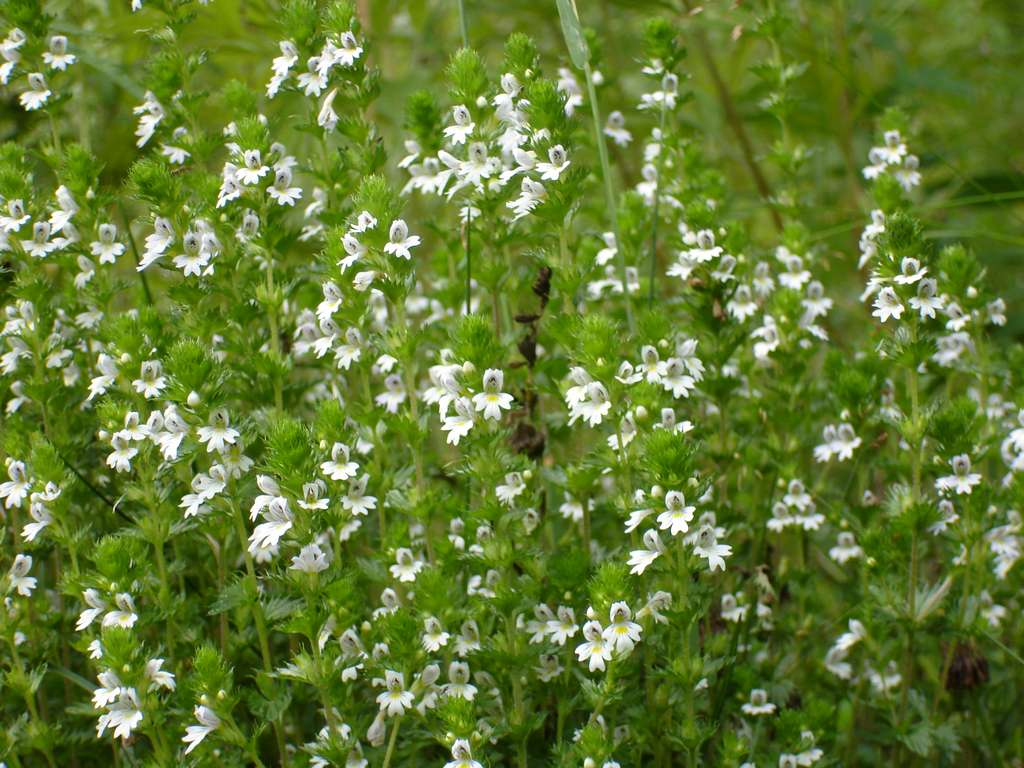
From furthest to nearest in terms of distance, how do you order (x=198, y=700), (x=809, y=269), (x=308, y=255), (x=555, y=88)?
(x=308, y=255), (x=809, y=269), (x=555, y=88), (x=198, y=700)

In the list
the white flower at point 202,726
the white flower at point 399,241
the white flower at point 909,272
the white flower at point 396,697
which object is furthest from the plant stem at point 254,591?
the white flower at point 909,272

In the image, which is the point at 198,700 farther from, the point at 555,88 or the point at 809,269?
the point at 809,269

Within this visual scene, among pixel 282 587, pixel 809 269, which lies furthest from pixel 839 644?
pixel 282 587

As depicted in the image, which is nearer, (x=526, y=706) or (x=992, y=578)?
(x=526, y=706)

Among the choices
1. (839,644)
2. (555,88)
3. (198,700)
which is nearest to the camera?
(198,700)

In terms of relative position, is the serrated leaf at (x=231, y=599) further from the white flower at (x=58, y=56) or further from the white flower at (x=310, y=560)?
the white flower at (x=58, y=56)

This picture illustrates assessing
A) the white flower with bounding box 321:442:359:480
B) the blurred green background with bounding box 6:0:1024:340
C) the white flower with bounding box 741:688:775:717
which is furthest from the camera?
the blurred green background with bounding box 6:0:1024:340

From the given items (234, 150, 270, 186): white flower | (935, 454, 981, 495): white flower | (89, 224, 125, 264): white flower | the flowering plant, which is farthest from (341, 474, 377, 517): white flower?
(935, 454, 981, 495): white flower

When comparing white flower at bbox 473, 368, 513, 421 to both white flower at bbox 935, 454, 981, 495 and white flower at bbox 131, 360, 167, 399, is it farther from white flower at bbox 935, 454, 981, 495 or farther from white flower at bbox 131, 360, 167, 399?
white flower at bbox 935, 454, 981, 495
